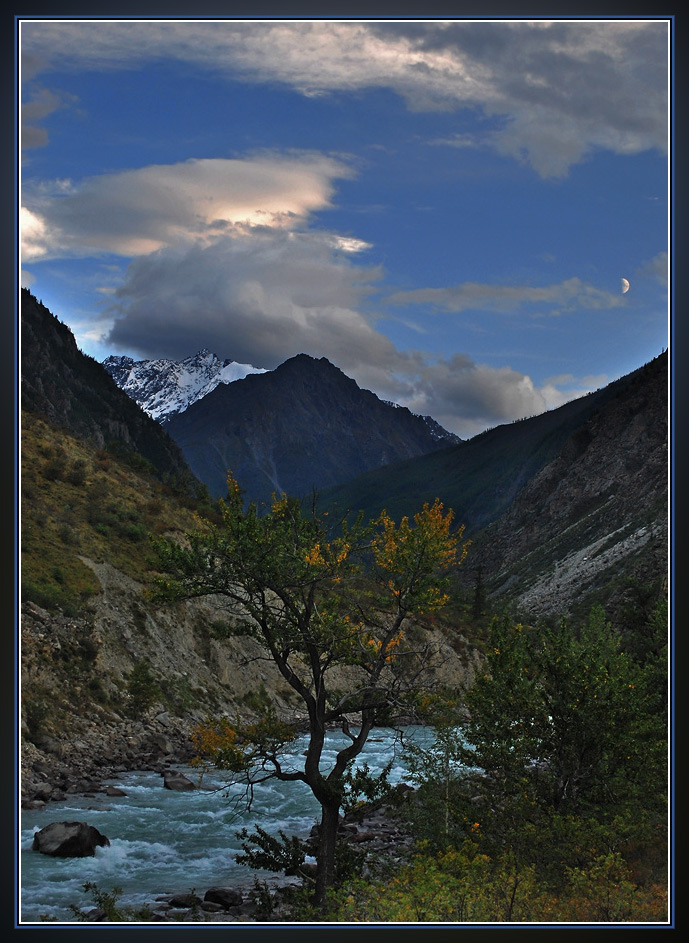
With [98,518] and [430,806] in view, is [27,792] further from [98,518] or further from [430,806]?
[98,518]

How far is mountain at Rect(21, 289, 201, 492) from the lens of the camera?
68000 millimetres

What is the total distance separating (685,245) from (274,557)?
5205 mm

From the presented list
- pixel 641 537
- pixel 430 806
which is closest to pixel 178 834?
pixel 430 806

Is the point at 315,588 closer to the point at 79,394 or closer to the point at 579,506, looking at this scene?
the point at 79,394

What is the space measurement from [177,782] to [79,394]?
6852 centimetres

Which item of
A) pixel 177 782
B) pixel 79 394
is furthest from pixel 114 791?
pixel 79 394

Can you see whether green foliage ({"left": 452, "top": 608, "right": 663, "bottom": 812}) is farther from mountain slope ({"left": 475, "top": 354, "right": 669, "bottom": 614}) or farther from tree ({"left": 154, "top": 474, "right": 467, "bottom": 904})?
mountain slope ({"left": 475, "top": 354, "right": 669, "bottom": 614})

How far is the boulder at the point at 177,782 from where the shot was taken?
16500 millimetres

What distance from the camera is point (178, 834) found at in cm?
1348

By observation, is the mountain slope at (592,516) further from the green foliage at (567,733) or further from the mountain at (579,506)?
the green foliage at (567,733)

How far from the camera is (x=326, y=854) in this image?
7.75 m

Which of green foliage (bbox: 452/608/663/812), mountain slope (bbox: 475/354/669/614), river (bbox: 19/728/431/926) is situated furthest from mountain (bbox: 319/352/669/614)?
green foliage (bbox: 452/608/663/812)

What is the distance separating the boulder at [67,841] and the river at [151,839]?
12 centimetres

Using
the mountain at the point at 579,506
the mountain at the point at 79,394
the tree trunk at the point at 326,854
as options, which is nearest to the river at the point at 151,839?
the tree trunk at the point at 326,854
